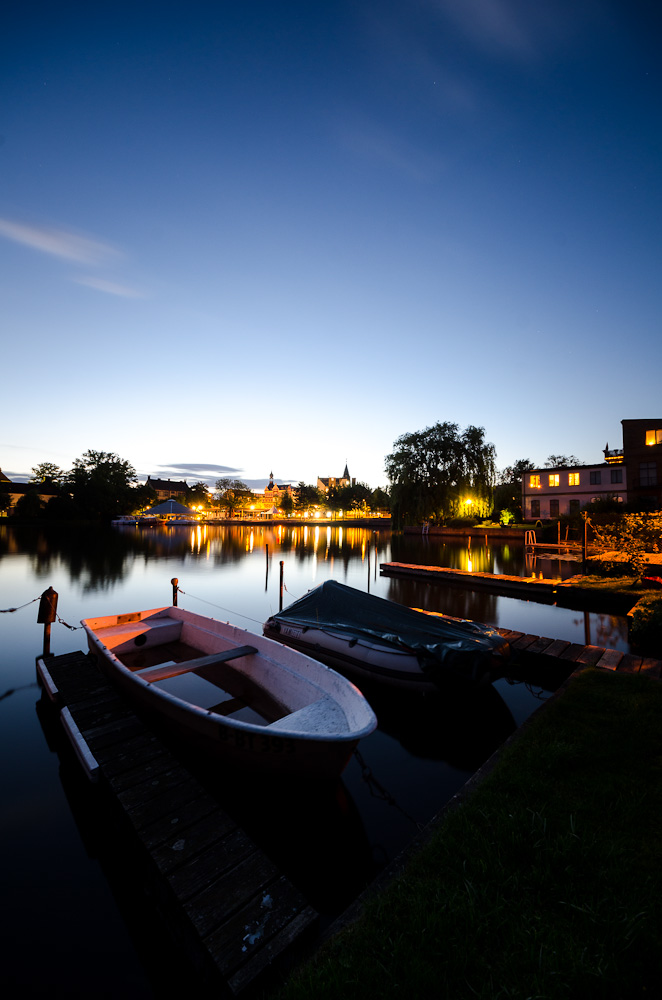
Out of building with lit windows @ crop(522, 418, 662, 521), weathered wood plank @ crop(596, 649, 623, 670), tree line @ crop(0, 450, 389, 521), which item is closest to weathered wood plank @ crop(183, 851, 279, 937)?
weathered wood plank @ crop(596, 649, 623, 670)

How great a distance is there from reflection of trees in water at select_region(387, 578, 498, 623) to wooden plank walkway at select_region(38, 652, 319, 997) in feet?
42.4

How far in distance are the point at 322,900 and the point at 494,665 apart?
4973mm

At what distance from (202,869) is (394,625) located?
21.4 feet

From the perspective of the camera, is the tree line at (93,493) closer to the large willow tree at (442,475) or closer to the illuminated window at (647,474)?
the large willow tree at (442,475)

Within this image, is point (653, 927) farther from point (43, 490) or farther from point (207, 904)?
point (43, 490)

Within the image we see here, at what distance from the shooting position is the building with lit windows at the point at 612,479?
40875 mm

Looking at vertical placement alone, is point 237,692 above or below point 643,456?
below

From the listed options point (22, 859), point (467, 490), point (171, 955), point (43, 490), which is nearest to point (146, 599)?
point (22, 859)

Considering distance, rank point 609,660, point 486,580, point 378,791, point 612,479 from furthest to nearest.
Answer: point 612,479
point 486,580
point 609,660
point 378,791

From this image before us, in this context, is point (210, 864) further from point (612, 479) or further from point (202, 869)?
point (612, 479)

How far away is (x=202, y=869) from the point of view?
12.7ft

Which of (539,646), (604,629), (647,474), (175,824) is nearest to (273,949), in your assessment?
(175,824)

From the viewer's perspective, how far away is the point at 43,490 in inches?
4001

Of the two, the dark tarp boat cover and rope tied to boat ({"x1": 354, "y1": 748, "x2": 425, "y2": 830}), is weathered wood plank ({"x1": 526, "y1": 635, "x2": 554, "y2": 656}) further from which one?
rope tied to boat ({"x1": 354, "y1": 748, "x2": 425, "y2": 830})
